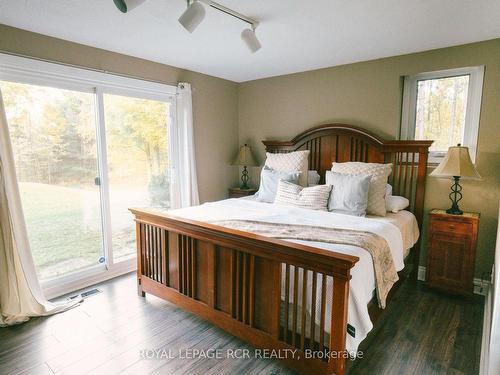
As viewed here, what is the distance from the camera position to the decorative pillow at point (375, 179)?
278 cm

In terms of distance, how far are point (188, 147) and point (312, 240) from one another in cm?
233

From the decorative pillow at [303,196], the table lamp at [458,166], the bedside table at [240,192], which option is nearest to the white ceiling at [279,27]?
the table lamp at [458,166]

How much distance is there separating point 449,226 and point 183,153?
293cm

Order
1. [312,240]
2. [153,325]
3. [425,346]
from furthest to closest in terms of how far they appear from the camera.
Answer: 1. [153,325]
2. [425,346]
3. [312,240]

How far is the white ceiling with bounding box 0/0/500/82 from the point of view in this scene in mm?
2082

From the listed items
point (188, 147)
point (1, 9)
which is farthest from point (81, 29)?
point (188, 147)

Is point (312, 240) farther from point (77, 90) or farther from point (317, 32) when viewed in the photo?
point (77, 90)

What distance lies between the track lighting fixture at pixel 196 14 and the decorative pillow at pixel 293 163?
1.56m

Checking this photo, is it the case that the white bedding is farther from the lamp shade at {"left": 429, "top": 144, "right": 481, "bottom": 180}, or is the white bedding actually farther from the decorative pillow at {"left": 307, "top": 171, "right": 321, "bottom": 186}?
the decorative pillow at {"left": 307, "top": 171, "right": 321, "bottom": 186}

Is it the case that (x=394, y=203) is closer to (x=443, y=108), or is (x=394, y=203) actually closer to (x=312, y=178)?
(x=312, y=178)

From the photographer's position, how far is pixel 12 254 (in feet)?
7.84

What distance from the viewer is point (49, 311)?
2484mm

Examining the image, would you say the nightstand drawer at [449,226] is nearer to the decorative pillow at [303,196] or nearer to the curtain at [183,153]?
the decorative pillow at [303,196]

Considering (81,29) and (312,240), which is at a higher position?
(81,29)
